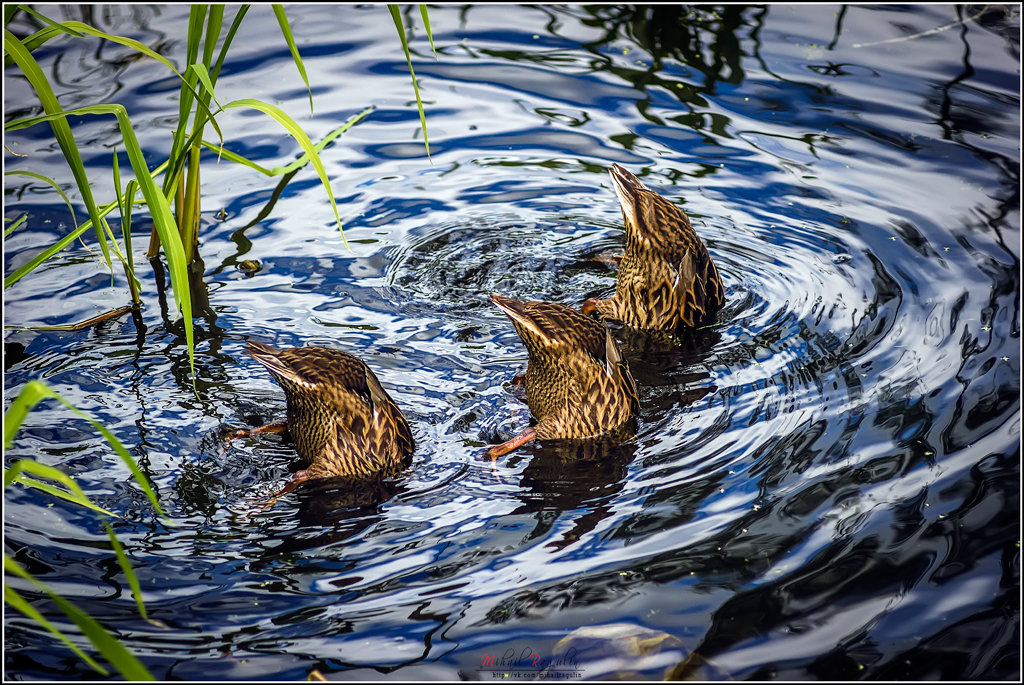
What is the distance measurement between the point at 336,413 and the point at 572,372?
1.29 meters

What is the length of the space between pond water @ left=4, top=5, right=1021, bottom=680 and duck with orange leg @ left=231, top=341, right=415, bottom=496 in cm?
18

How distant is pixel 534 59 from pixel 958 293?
4.66 metres

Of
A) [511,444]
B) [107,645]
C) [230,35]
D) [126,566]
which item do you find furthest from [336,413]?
[230,35]

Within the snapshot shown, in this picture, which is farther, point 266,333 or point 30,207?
point 30,207

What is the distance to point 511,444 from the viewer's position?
16.3 feet

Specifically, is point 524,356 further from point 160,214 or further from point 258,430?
point 160,214

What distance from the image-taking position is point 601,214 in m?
7.21

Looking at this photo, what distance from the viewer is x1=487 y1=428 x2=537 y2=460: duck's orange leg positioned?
491 cm

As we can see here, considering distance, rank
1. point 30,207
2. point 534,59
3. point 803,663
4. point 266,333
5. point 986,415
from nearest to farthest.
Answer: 1. point 803,663
2. point 986,415
3. point 266,333
4. point 30,207
5. point 534,59

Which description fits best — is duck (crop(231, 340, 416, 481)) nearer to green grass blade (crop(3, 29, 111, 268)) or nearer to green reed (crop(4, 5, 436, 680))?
green reed (crop(4, 5, 436, 680))

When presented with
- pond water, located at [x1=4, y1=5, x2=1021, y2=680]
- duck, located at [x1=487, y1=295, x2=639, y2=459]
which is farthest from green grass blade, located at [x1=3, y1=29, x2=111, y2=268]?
duck, located at [x1=487, y1=295, x2=639, y2=459]

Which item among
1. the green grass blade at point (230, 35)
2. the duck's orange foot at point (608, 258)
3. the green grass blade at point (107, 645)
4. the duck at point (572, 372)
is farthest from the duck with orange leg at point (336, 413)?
the duck's orange foot at point (608, 258)

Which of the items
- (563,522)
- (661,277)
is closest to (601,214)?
(661,277)

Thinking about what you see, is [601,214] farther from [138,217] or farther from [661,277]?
[138,217]
